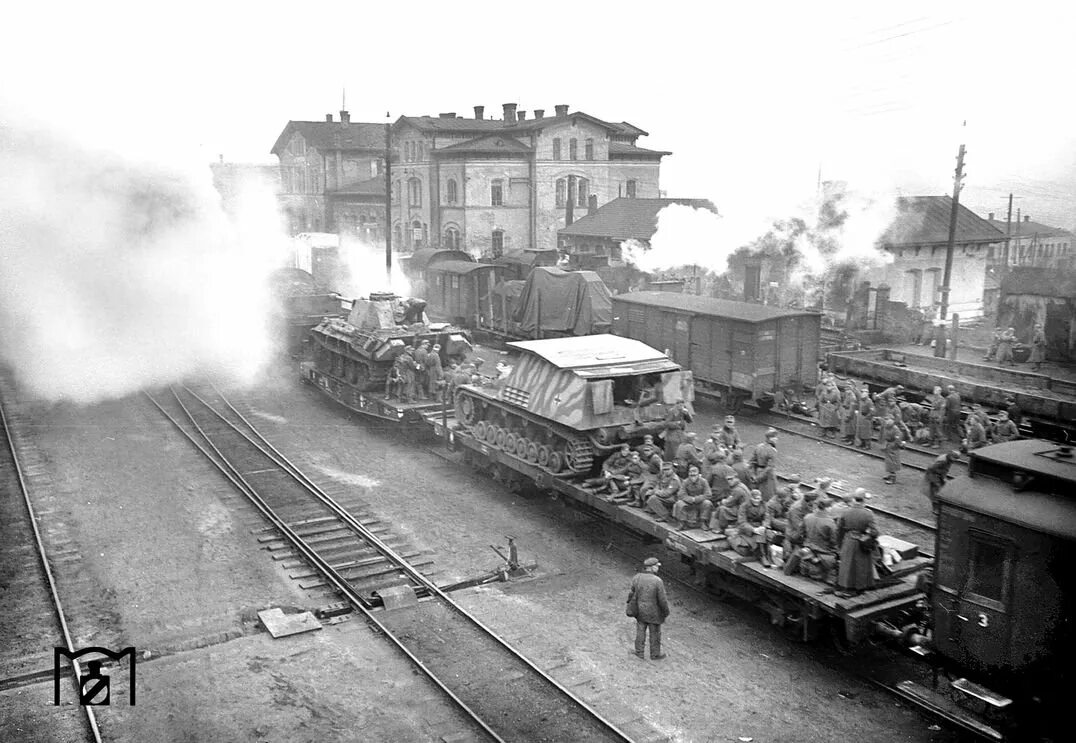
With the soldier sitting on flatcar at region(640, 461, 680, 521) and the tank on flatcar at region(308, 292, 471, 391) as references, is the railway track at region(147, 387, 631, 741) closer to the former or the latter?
the soldier sitting on flatcar at region(640, 461, 680, 521)

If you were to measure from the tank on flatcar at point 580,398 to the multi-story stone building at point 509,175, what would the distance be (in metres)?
30.3

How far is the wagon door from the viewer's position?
7.51 meters

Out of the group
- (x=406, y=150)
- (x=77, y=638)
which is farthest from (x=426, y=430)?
(x=406, y=150)

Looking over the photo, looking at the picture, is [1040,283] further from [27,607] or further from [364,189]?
[364,189]

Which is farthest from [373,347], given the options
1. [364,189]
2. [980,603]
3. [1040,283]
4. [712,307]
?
[364,189]

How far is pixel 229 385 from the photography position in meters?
23.9

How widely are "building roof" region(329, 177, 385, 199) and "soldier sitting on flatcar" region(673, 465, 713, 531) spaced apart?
46.5 metres

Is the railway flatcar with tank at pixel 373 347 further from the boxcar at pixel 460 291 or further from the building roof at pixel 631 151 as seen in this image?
the building roof at pixel 631 151

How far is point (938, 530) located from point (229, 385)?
1964 cm

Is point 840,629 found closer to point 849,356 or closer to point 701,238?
point 849,356

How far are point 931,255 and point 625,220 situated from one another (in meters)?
12.6

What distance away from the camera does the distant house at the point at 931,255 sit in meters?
31.0

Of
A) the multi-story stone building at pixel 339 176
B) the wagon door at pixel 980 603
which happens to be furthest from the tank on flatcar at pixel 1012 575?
the multi-story stone building at pixel 339 176

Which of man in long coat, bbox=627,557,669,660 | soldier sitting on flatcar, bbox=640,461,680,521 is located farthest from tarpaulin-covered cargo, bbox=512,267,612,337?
man in long coat, bbox=627,557,669,660
